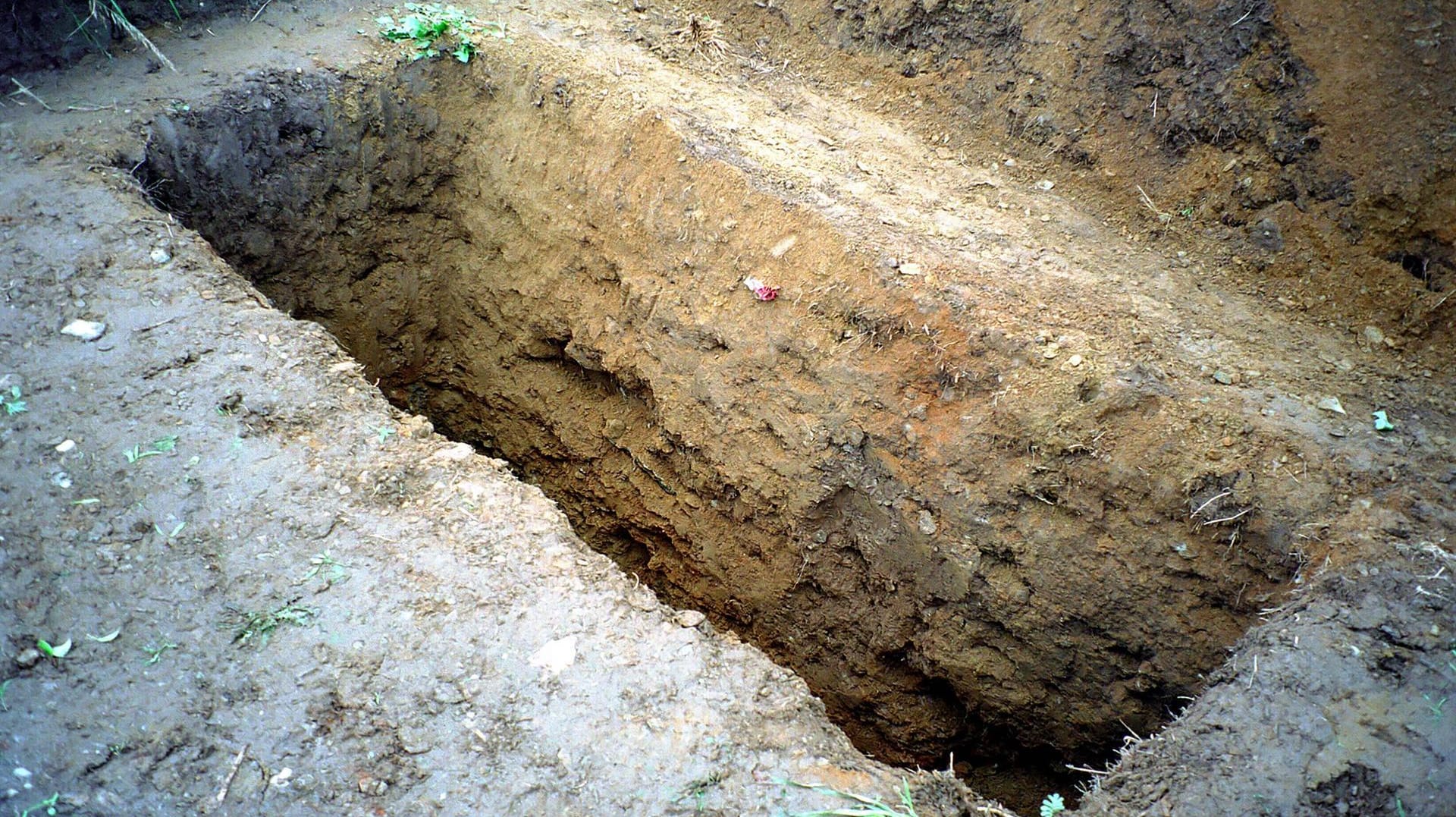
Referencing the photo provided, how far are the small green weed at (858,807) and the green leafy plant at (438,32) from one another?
4005 mm

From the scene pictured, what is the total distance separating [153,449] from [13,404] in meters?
0.50

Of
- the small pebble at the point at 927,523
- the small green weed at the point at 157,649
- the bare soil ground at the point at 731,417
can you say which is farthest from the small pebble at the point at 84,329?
the small pebble at the point at 927,523

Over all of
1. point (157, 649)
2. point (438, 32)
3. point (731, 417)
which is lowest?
point (731, 417)

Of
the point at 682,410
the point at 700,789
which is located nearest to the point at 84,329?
the point at 682,410

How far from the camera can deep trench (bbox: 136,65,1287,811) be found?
11.3ft

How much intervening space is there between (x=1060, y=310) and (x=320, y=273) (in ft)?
12.1

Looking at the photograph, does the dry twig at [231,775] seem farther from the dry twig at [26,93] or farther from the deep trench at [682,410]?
the dry twig at [26,93]

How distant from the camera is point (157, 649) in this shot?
2.40 m

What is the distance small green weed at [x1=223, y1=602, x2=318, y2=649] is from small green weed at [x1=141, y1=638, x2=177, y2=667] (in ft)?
0.45

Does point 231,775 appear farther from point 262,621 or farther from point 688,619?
point 688,619

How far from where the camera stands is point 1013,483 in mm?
3400

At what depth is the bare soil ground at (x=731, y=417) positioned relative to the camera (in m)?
2.39

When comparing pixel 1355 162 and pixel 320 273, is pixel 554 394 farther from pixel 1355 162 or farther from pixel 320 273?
pixel 1355 162

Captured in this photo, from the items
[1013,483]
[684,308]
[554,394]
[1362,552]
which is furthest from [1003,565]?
[554,394]
